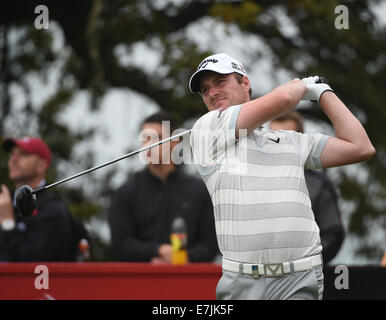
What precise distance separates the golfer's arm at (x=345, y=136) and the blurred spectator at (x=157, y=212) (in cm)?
175

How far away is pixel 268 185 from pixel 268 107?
0.27 m

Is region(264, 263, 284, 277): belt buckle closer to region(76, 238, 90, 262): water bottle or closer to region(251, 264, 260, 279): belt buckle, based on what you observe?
region(251, 264, 260, 279): belt buckle

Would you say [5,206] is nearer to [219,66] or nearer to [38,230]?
Answer: [38,230]

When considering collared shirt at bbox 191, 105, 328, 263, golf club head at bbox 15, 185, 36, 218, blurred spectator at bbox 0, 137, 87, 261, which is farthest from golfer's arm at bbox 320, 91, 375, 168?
blurred spectator at bbox 0, 137, 87, 261

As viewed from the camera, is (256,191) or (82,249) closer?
(256,191)

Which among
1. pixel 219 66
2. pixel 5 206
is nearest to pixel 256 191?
pixel 219 66

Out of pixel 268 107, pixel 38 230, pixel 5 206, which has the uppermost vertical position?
pixel 268 107

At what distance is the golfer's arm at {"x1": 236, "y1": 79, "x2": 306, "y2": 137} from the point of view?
259 centimetres

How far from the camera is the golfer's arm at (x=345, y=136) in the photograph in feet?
9.07

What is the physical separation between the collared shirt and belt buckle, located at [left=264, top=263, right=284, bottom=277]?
0.02 meters

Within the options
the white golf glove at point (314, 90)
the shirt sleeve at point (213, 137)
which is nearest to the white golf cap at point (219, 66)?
the shirt sleeve at point (213, 137)

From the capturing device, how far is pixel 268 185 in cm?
261

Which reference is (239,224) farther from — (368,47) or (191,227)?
(368,47)
